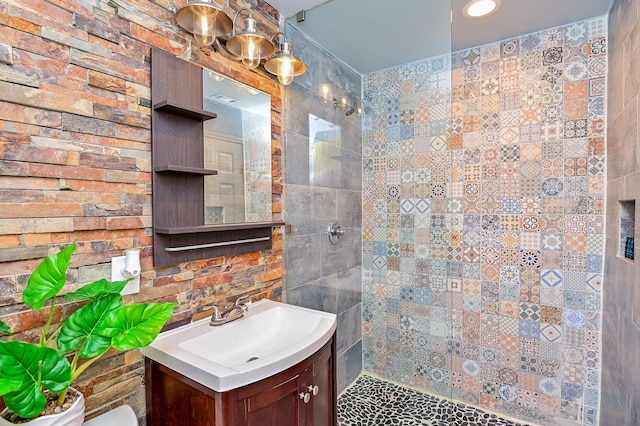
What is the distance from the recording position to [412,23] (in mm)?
1939

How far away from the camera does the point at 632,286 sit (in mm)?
1429

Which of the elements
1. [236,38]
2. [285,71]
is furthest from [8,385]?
[285,71]

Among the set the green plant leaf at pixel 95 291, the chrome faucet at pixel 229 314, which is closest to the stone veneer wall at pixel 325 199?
the chrome faucet at pixel 229 314

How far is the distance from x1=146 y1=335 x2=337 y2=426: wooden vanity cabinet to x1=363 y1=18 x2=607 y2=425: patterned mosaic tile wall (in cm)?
124

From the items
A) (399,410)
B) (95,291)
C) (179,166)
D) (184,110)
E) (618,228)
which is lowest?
(399,410)

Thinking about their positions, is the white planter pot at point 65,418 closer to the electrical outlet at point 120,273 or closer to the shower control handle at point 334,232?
the electrical outlet at point 120,273

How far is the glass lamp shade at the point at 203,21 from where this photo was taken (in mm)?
1303

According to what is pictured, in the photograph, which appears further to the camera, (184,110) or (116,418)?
(184,110)

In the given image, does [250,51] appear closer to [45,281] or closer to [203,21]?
[203,21]

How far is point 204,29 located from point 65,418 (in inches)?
54.8

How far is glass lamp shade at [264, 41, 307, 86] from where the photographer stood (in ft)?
5.47

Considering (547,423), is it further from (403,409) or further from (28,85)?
(28,85)

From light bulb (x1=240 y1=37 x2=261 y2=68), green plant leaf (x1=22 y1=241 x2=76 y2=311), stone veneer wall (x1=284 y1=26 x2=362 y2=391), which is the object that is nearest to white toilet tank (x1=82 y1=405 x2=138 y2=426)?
green plant leaf (x1=22 y1=241 x2=76 y2=311)

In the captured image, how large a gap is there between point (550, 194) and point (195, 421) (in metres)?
2.23
